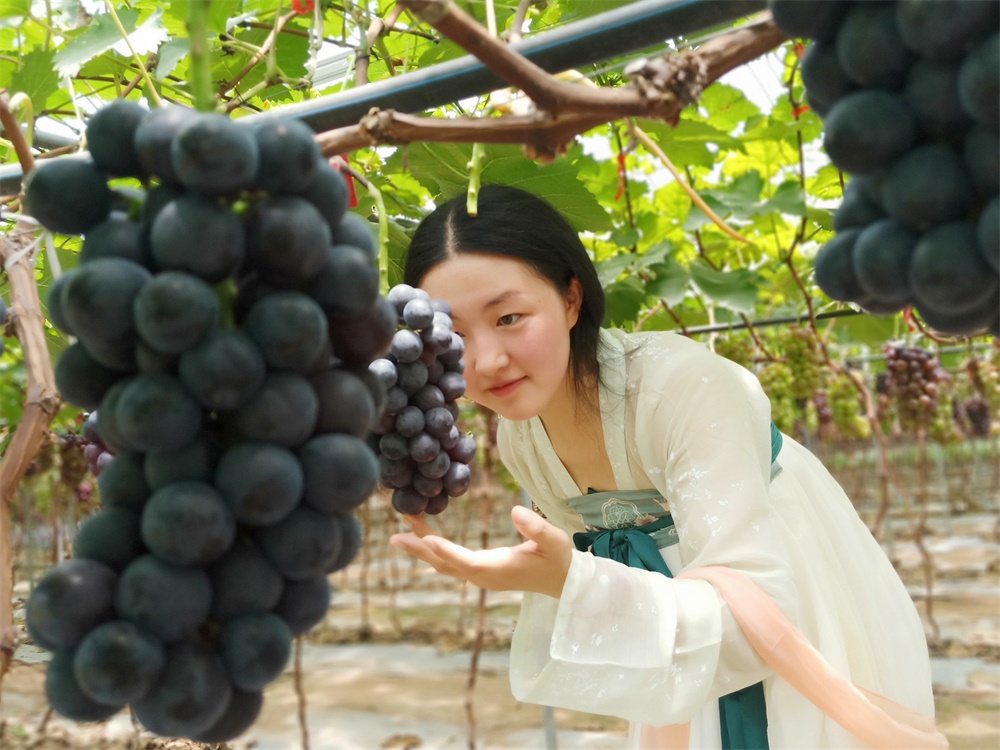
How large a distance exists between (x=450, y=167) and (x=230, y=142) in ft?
3.03

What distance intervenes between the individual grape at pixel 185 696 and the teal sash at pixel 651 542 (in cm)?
106

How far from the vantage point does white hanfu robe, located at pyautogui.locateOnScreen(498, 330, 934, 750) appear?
3.31 ft

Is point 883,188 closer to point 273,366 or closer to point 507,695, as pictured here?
point 273,366

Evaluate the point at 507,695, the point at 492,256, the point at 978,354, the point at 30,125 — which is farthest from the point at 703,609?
the point at 978,354

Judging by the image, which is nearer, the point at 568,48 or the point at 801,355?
the point at 568,48

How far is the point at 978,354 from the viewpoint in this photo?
263 inches

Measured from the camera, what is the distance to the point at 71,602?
0.44 m

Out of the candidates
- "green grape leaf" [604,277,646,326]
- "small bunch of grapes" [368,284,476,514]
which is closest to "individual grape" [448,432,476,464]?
"small bunch of grapes" [368,284,476,514]

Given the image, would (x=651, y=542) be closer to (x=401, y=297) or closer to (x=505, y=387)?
(x=505, y=387)

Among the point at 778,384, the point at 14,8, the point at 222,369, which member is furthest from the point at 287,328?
the point at 778,384

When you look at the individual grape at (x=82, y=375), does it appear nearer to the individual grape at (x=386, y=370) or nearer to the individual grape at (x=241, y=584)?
the individual grape at (x=241, y=584)

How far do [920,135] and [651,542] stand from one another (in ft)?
3.37

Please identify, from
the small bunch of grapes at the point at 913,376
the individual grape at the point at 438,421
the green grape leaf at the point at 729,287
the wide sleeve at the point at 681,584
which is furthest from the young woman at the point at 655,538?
the small bunch of grapes at the point at 913,376

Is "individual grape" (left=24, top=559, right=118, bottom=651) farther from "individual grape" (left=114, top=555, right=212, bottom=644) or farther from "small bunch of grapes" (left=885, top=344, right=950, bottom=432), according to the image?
"small bunch of grapes" (left=885, top=344, right=950, bottom=432)
